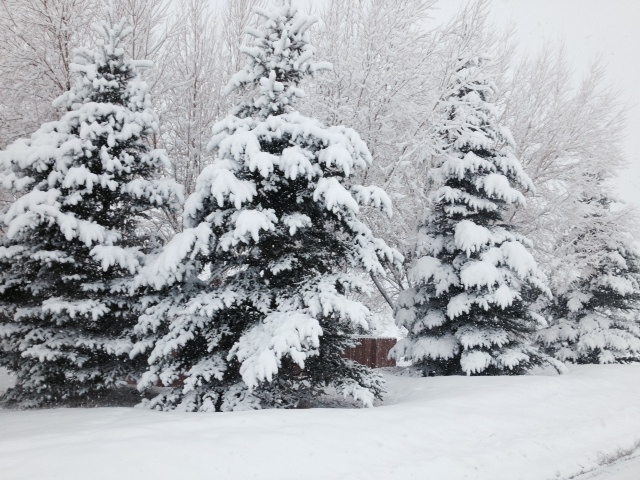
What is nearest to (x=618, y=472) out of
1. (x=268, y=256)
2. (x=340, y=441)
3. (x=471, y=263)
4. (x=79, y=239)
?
(x=340, y=441)

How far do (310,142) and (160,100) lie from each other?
7735mm

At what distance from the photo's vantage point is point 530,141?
15.5 metres

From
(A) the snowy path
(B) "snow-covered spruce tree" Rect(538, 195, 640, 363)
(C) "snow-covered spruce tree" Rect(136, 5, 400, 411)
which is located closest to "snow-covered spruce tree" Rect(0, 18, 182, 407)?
(C) "snow-covered spruce tree" Rect(136, 5, 400, 411)

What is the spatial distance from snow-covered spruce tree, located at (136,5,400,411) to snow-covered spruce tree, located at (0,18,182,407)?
973 mm

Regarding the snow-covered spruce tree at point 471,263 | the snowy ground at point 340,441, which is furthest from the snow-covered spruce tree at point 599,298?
the snowy ground at point 340,441

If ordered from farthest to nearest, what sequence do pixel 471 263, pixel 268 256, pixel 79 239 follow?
pixel 471 263 → pixel 79 239 → pixel 268 256

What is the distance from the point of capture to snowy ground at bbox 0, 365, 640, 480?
4805mm

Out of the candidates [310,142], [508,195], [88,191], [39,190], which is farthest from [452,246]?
[39,190]

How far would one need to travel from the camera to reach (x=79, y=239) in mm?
8672

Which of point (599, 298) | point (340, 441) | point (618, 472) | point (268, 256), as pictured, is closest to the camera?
point (340, 441)

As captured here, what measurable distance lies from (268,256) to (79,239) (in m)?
3.23

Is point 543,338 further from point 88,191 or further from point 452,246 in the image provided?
point 88,191

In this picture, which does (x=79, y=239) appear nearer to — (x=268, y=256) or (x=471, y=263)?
(x=268, y=256)

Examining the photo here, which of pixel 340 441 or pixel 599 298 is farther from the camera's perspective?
pixel 599 298
